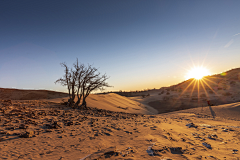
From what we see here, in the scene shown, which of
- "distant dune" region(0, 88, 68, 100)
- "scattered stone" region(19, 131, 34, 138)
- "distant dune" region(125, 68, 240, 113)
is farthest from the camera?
"distant dune" region(125, 68, 240, 113)

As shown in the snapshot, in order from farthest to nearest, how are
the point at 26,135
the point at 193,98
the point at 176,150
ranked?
the point at 193,98, the point at 26,135, the point at 176,150

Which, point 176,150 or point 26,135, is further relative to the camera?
point 26,135

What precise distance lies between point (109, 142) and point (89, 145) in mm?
700

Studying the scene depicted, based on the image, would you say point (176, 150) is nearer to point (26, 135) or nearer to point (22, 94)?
point (26, 135)

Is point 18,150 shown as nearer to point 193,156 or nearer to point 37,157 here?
point 37,157

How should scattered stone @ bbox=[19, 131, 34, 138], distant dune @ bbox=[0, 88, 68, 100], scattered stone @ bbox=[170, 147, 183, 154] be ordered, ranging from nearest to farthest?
scattered stone @ bbox=[170, 147, 183, 154] → scattered stone @ bbox=[19, 131, 34, 138] → distant dune @ bbox=[0, 88, 68, 100]

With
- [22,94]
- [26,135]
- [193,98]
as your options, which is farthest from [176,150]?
[193,98]

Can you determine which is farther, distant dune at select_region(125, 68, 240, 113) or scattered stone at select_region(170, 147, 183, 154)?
distant dune at select_region(125, 68, 240, 113)

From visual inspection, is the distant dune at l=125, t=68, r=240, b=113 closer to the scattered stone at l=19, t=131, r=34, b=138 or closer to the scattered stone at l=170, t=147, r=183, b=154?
the scattered stone at l=170, t=147, r=183, b=154

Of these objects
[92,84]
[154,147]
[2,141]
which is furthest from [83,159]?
[92,84]

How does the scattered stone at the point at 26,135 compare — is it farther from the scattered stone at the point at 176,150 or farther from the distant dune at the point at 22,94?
the distant dune at the point at 22,94

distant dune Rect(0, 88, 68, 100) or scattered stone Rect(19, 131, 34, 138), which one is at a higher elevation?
distant dune Rect(0, 88, 68, 100)

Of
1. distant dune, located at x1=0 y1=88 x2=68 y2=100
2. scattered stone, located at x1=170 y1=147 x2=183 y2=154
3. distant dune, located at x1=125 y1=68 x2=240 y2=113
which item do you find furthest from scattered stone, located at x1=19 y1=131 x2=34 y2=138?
distant dune, located at x1=0 y1=88 x2=68 y2=100

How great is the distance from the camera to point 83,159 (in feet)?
9.90
